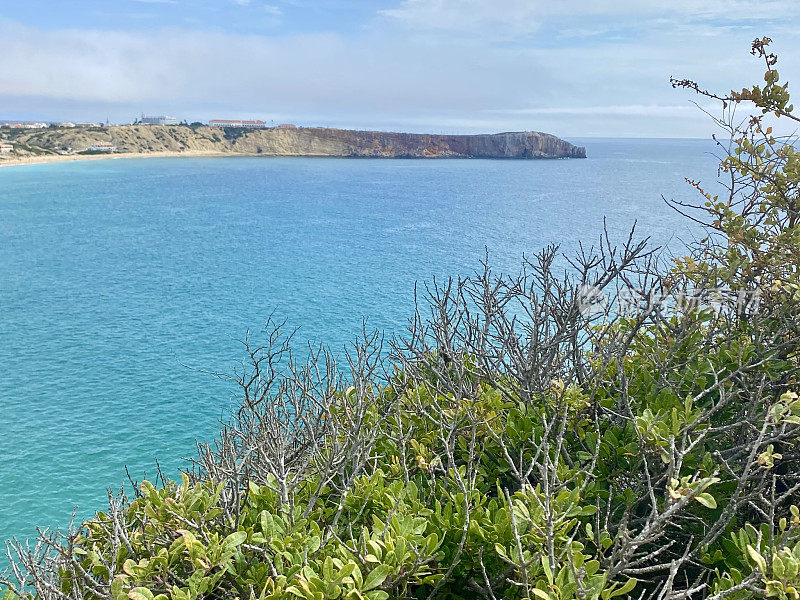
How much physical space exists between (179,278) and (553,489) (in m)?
31.4

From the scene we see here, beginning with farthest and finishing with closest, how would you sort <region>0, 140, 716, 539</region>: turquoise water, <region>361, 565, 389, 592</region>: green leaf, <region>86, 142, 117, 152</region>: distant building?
<region>86, 142, 117, 152</region>: distant building < <region>0, 140, 716, 539</region>: turquoise water < <region>361, 565, 389, 592</region>: green leaf

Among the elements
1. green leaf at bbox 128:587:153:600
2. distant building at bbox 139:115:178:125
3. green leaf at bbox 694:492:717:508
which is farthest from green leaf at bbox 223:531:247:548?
distant building at bbox 139:115:178:125

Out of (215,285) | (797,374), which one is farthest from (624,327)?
(215,285)

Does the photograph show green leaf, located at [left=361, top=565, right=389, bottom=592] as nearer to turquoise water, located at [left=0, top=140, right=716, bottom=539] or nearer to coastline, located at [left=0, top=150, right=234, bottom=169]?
turquoise water, located at [left=0, top=140, right=716, bottom=539]

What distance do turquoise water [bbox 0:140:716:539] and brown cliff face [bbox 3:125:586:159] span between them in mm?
58926

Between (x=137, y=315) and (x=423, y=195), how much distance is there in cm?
4651

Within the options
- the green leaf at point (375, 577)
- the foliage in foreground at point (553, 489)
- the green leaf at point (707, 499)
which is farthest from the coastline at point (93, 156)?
the green leaf at point (707, 499)

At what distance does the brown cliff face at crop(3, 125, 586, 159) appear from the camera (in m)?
134

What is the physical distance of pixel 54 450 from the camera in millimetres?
14867

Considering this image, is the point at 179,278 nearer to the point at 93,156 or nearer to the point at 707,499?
the point at 707,499

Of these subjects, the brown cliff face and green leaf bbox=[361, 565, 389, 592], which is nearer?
green leaf bbox=[361, 565, 389, 592]

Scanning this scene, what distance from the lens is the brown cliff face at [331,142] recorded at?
439 feet

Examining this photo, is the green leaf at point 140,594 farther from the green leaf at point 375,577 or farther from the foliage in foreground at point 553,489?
the green leaf at point 375,577

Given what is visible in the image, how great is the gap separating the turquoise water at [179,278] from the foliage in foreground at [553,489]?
1112 cm
